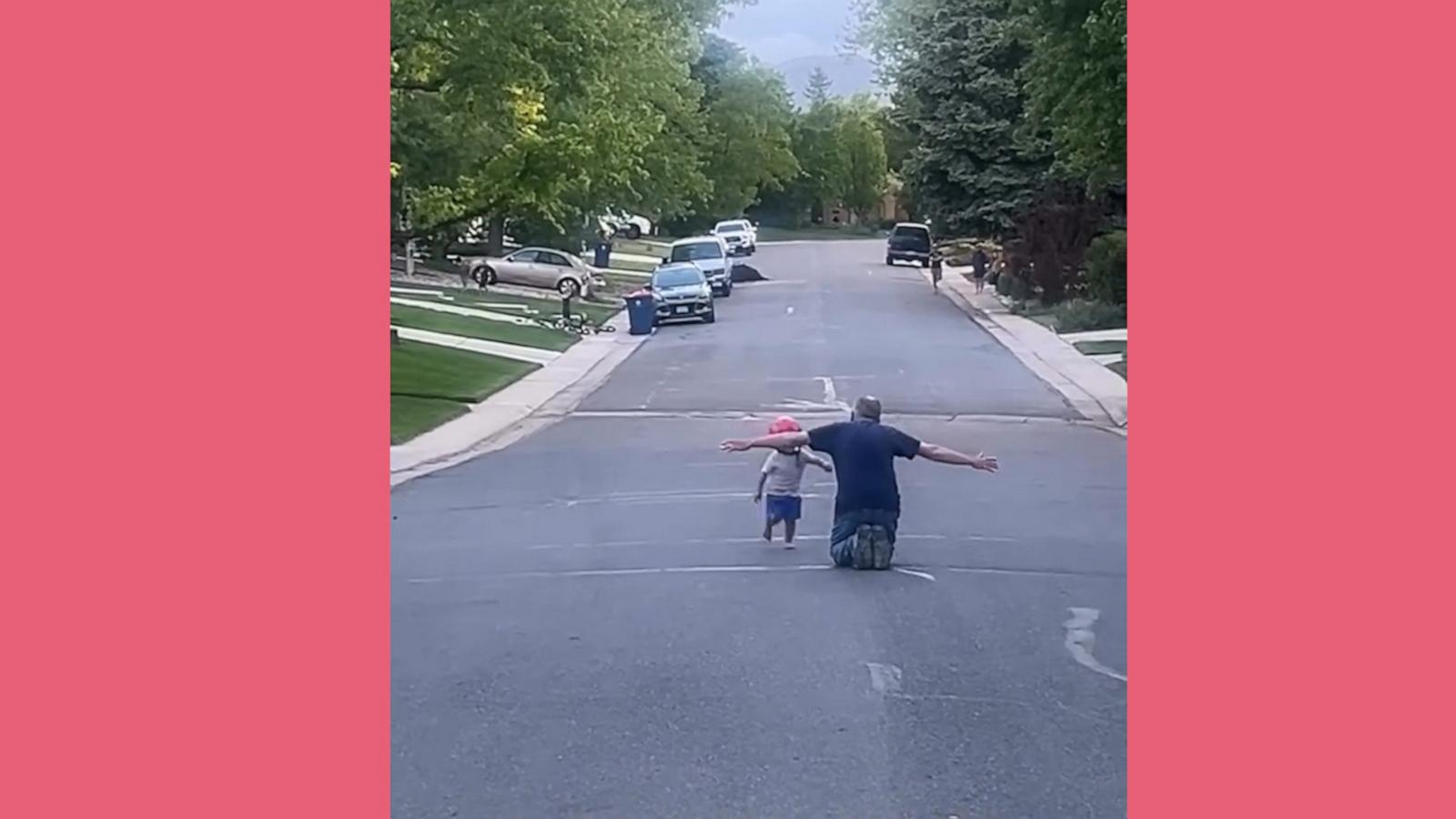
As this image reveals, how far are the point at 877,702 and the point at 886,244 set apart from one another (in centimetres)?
1024

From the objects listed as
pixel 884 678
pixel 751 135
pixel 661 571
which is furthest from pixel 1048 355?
pixel 884 678

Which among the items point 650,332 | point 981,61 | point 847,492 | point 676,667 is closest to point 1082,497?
point 847,492

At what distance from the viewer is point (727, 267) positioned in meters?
24.7

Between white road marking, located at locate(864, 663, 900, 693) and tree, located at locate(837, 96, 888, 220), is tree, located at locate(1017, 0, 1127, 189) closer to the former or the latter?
tree, located at locate(837, 96, 888, 220)

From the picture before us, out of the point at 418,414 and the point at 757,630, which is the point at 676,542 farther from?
the point at 418,414

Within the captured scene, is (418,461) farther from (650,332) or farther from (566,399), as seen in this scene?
(650,332)

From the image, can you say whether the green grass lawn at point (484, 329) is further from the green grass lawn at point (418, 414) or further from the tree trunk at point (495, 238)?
the tree trunk at point (495, 238)

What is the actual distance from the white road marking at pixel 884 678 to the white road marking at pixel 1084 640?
0.82m

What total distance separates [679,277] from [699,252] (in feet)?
6.90

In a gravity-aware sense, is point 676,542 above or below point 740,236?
below

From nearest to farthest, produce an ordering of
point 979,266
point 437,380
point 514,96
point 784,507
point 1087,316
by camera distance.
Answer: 1. point 784,507
2. point 437,380
3. point 514,96
4. point 1087,316
5. point 979,266

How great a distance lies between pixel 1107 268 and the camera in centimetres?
2641

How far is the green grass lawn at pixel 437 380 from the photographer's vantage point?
13.7m

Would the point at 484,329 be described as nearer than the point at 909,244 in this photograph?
No
